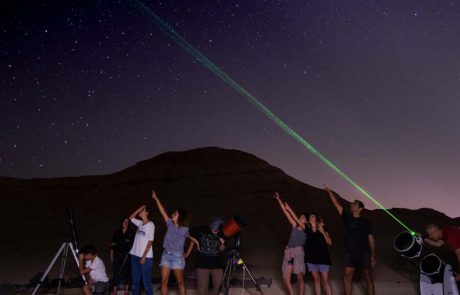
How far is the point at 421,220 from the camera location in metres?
50.3

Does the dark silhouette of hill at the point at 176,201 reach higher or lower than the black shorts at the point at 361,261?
higher

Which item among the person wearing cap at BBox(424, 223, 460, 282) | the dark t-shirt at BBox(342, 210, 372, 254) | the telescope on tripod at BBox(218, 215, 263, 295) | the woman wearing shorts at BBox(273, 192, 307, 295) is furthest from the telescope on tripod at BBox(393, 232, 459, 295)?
the telescope on tripod at BBox(218, 215, 263, 295)

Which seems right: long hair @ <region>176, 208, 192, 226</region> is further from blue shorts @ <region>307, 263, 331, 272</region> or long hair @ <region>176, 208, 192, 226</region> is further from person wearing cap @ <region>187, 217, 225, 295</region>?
blue shorts @ <region>307, 263, 331, 272</region>

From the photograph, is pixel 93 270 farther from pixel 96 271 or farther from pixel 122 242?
pixel 122 242

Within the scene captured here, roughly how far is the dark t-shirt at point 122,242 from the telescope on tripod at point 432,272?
567cm

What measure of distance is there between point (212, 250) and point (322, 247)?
2.36 meters

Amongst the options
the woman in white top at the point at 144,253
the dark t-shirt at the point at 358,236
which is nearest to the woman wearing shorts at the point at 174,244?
the woman in white top at the point at 144,253

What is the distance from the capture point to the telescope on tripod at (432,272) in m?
7.71

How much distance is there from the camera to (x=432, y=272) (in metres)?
8.00

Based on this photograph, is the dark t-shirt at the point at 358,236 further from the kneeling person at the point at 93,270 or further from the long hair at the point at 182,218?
the kneeling person at the point at 93,270

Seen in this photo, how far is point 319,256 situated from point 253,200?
39.3 m

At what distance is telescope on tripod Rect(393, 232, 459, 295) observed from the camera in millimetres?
7707

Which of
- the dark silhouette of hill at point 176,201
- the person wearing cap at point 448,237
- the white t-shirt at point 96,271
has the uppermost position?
the dark silhouette of hill at point 176,201

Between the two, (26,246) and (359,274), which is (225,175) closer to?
(26,246)
